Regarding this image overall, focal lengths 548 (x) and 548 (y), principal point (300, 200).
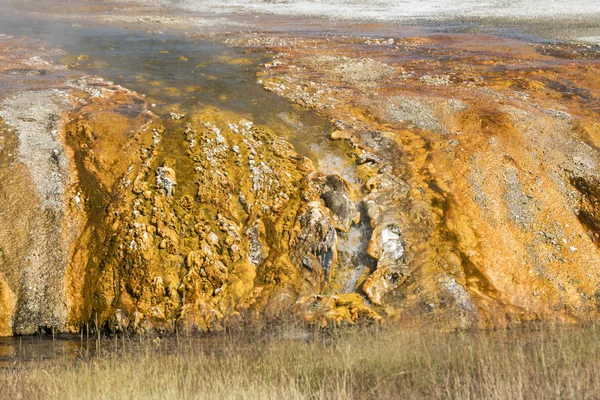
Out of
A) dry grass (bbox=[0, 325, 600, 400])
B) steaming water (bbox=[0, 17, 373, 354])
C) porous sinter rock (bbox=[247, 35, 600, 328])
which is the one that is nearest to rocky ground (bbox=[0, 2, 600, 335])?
porous sinter rock (bbox=[247, 35, 600, 328])

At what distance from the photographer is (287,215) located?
25.9 feet

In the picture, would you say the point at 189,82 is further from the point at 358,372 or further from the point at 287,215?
the point at 358,372

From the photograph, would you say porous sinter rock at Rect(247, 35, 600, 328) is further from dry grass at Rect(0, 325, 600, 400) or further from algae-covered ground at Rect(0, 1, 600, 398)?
dry grass at Rect(0, 325, 600, 400)

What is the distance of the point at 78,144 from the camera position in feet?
28.6

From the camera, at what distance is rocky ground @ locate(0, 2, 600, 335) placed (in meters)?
6.71

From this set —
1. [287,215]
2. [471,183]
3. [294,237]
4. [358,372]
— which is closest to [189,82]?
[287,215]

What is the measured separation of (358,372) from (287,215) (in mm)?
3983

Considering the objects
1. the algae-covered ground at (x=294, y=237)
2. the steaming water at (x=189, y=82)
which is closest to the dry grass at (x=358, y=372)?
the algae-covered ground at (x=294, y=237)

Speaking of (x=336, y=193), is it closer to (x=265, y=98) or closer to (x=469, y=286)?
(x=469, y=286)

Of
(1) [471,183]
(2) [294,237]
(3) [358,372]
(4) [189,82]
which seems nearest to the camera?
(3) [358,372]

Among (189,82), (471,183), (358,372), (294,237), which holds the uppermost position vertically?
(189,82)

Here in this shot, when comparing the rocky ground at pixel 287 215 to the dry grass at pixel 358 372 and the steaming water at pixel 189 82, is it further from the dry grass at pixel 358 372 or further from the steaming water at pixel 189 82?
the dry grass at pixel 358 372

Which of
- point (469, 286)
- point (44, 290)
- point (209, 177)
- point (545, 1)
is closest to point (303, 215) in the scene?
point (209, 177)

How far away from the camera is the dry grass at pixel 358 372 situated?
11.6 ft
